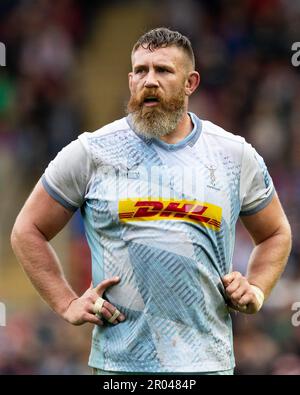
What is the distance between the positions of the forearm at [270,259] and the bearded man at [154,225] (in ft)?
0.52

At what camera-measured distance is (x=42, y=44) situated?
53.5 feet

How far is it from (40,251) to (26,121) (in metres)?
9.61

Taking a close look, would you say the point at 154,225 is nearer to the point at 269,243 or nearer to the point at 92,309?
the point at 92,309

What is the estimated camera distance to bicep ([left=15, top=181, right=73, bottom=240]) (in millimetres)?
5773

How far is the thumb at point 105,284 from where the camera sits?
561 cm

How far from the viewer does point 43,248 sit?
5.82 meters

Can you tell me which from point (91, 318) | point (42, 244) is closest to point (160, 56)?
point (42, 244)

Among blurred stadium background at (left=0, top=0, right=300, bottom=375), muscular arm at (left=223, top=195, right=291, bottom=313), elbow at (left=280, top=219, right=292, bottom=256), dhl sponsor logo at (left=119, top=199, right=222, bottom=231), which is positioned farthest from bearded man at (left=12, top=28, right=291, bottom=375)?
blurred stadium background at (left=0, top=0, right=300, bottom=375)

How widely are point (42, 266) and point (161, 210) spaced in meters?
0.70

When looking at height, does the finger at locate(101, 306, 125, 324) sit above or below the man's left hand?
below

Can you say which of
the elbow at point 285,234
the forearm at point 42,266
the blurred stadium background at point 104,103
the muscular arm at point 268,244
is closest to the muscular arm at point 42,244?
the forearm at point 42,266

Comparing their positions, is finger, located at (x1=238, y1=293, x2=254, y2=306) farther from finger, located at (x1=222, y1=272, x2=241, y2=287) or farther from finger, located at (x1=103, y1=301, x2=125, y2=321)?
finger, located at (x1=103, y1=301, x2=125, y2=321)

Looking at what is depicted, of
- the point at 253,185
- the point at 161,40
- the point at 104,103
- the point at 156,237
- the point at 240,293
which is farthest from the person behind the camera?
the point at 104,103

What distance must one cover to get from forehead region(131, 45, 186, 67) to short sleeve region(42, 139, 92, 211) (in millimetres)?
521
